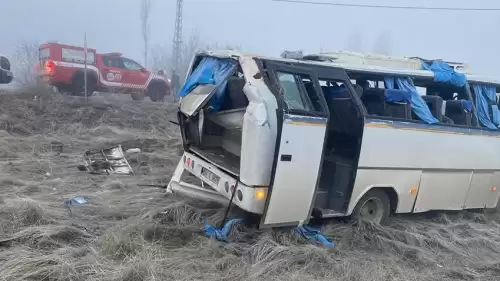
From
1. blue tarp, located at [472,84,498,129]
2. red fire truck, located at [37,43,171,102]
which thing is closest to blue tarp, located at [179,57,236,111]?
blue tarp, located at [472,84,498,129]

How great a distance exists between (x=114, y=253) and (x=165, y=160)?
4915mm

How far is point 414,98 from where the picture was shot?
6125 millimetres

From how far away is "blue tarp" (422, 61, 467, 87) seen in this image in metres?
6.66

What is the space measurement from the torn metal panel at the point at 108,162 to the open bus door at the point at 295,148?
4.07 metres

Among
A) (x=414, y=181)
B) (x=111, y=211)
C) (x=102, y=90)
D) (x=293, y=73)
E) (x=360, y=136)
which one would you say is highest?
(x=293, y=73)

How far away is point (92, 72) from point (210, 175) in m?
13.5

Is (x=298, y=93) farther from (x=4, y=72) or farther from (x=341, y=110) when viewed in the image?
(x=4, y=72)

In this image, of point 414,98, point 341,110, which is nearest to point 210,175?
point 341,110

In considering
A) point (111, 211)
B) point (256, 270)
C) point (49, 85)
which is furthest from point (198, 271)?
point (49, 85)

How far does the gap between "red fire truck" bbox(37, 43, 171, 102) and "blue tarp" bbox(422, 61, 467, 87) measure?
42.8ft

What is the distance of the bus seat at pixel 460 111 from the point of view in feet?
21.7

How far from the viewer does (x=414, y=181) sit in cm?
614

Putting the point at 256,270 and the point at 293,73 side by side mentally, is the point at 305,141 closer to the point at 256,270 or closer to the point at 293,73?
the point at 293,73

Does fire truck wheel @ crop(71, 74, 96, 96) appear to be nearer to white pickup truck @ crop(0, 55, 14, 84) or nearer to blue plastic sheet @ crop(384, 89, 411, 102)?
white pickup truck @ crop(0, 55, 14, 84)
